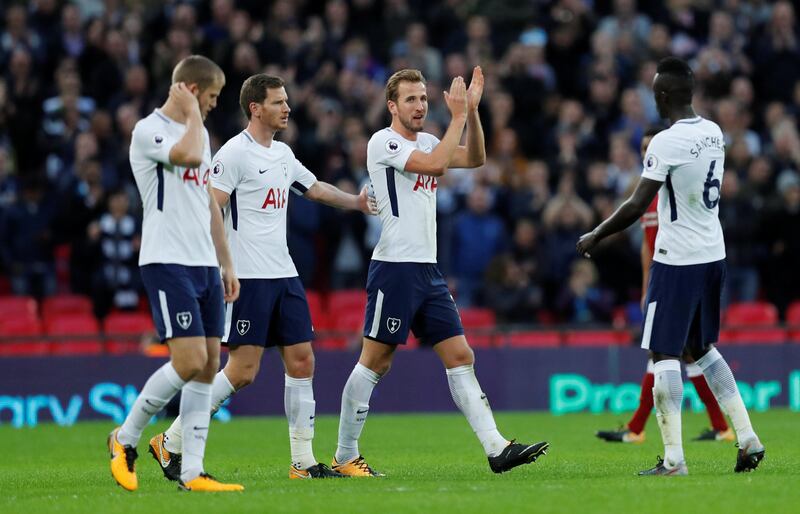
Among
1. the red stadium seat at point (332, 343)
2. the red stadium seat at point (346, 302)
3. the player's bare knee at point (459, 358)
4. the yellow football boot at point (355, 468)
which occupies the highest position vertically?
the player's bare knee at point (459, 358)

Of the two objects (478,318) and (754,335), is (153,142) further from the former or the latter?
(754,335)

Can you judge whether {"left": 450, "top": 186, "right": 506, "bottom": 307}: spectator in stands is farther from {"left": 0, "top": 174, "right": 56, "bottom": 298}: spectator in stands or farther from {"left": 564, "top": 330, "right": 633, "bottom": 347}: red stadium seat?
{"left": 0, "top": 174, "right": 56, "bottom": 298}: spectator in stands

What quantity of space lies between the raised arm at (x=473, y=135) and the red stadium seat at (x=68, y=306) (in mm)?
9338

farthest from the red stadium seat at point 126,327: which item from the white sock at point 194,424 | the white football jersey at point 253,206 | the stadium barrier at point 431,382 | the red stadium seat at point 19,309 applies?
the white sock at point 194,424

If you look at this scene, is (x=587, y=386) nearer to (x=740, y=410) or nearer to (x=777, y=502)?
(x=740, y=410)

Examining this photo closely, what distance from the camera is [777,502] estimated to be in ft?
25.2

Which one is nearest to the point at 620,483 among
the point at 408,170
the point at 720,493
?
the point at 720,493

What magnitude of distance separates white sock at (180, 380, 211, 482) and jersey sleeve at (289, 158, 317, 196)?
204 cm

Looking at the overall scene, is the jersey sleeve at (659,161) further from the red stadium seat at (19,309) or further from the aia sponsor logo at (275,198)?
the red stadium seat at (19,309)

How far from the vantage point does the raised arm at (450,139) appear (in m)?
9.37

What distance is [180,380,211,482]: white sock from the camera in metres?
8.63

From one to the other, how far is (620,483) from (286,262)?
2771mm

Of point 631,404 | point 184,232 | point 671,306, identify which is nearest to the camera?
point 184,232

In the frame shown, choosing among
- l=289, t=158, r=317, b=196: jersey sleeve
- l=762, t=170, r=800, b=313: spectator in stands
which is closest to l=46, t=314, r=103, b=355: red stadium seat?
l=289, t=158, r=317, b=196: jersey sleeve
